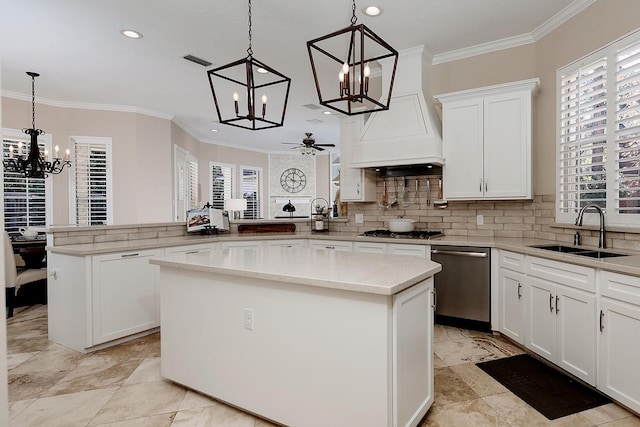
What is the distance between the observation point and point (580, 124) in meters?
3.12

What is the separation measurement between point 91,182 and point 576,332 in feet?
21.7

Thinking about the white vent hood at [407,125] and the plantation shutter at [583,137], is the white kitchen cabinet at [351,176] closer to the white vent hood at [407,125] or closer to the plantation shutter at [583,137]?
the white vent hood at [407,125]

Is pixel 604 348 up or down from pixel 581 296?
down

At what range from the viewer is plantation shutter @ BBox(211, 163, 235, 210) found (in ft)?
30.1

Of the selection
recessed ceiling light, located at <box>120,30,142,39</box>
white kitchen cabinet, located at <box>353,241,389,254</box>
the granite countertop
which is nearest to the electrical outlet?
the granite countertop

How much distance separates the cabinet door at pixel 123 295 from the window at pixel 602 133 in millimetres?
3924

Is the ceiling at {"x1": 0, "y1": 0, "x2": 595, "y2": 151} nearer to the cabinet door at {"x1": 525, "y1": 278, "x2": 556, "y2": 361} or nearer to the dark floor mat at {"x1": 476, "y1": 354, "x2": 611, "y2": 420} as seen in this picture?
the cabinet door at {"x1": 525, "y1": 278, "x2": 556, "y2": 361}

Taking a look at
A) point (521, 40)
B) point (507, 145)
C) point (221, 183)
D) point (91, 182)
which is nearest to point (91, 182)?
point (91, 182)

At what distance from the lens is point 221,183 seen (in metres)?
9.37

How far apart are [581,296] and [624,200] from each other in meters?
0.85

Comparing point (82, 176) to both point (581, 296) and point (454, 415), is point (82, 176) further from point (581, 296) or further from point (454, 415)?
point (581, 296)

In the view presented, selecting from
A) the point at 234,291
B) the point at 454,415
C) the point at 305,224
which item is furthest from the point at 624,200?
the point at 305,224

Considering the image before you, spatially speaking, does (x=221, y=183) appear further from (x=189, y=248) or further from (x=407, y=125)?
(x=407, y=125)

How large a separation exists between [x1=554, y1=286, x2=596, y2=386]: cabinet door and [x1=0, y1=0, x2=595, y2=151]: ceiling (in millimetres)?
2437
